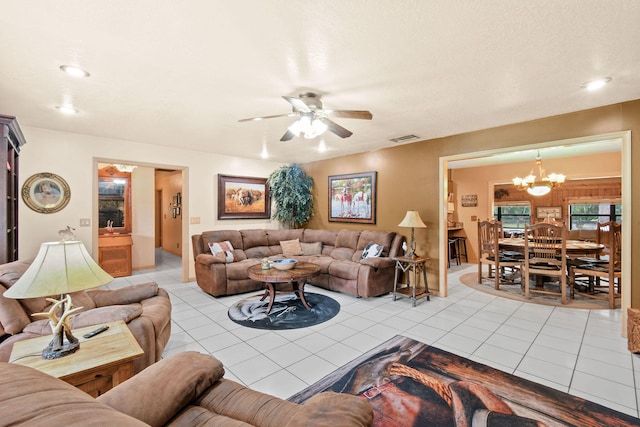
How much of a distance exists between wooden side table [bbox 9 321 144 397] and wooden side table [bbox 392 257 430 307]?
3.52 m

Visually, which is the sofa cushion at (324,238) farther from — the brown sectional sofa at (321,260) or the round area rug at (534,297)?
the round area rug at (534,297)

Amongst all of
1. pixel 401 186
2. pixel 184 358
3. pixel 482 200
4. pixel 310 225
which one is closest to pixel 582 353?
pixel 401 186

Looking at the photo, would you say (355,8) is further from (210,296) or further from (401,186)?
(210,296)

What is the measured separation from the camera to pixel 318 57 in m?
2.16

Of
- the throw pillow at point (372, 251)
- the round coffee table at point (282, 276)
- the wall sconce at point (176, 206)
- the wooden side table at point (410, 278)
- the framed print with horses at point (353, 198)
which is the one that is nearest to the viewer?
the round coffee table at point (282, 276)

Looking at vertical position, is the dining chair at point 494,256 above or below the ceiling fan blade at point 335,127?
below

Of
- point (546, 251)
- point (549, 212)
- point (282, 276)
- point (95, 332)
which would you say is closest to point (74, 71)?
point (95, 332)

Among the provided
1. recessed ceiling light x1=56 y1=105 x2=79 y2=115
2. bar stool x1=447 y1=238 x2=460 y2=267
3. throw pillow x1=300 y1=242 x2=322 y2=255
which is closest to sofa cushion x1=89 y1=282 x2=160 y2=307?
recessed ceiling light x1=56 y1=105 x2=79 y2=115

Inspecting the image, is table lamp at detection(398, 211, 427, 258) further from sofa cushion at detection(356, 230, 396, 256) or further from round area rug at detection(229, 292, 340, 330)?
round area rug at detection(229, 292, 340, 330)

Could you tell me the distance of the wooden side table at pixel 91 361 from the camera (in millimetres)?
1404

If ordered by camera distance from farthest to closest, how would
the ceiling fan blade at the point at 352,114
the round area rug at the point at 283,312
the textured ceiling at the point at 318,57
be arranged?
the round area rug at the point at 283,312
the ceiling fan blade at the point at 352,114
the textured ceiling at the point at 318,57

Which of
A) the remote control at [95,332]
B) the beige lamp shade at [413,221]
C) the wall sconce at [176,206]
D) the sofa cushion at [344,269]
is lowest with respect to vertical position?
the sofa cushion at [344,269]

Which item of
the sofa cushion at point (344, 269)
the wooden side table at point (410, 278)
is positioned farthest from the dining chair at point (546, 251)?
the sofa cushion at point (344, 269)

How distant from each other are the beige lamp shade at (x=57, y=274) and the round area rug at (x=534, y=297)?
5.33 m
